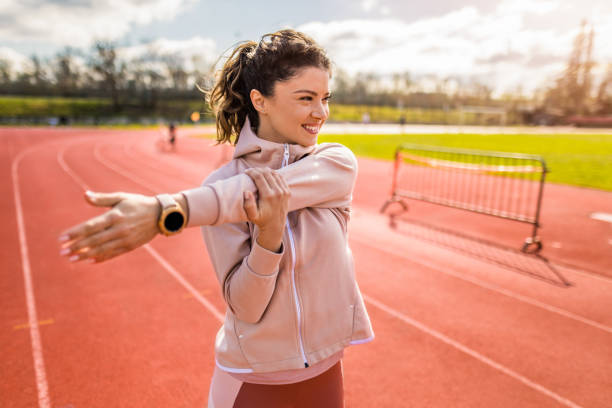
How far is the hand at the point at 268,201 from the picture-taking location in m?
1.04

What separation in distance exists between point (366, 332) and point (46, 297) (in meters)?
5.12

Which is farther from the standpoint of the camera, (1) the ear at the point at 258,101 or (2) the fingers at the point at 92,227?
(1) the ear at the point at 258,101

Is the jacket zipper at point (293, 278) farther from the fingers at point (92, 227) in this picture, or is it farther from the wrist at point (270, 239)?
the fingers at point (92, 227)

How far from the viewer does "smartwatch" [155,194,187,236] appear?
0.90 m

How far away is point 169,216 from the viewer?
917 mm

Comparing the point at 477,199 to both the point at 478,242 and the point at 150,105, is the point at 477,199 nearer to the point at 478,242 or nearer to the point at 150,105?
the point at 478,242

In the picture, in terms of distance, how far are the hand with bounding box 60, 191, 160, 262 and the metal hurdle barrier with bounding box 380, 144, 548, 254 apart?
7246 millimetres

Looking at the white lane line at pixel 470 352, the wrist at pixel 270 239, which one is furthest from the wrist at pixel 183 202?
the white lane line at pixel 470 352

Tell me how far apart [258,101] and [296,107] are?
0.15 meters

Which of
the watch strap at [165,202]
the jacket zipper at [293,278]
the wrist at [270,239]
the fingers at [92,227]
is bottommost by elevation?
the jacket zipper at [293,278]

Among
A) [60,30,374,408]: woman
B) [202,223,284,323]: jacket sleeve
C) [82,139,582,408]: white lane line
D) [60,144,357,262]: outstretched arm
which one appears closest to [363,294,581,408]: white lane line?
[82,139,582,408]: white lane line

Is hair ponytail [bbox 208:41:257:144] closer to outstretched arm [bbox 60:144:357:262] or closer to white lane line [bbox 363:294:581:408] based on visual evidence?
outstretched arm [bbox 60:144:357:262]

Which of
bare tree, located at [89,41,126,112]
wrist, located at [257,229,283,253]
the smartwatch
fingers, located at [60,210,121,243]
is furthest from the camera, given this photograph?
bare tree, located at [89,41,126,112]

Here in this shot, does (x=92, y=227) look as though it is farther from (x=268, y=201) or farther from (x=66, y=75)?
(x=66, y=75)
